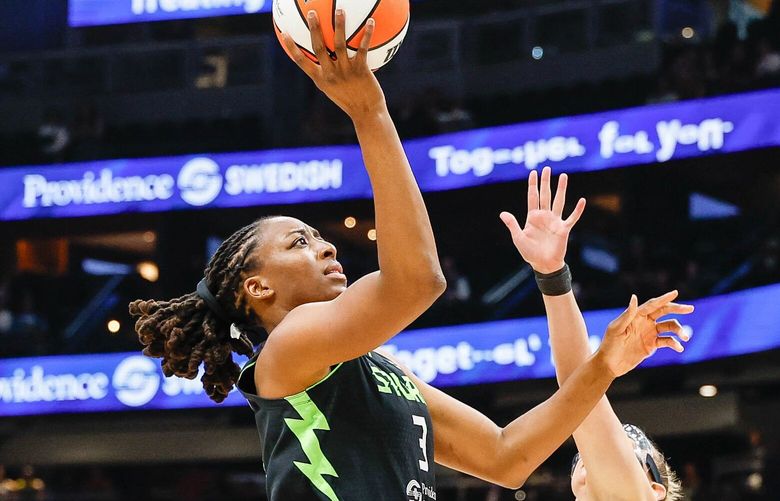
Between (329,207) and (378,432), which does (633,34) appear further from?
(378,432)

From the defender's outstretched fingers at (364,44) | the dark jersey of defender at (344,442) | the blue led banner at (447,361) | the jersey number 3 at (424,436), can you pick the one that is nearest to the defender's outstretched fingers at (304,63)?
the defender's outstretched fingers at (364,44)

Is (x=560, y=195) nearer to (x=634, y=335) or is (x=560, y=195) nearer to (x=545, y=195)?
(x=545, y=195)

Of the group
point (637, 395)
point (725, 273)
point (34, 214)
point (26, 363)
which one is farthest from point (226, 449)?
point (725, 273)

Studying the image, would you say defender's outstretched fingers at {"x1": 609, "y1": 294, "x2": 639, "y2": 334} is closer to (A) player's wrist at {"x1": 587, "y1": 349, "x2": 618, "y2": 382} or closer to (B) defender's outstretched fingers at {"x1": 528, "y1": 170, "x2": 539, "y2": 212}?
(A) player's wrist at {"x1": 587, "y1": 349, "x2": 618, "y2": 382}

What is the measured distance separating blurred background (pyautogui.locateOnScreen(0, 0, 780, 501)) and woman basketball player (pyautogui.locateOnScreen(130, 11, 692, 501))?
9.92 metres

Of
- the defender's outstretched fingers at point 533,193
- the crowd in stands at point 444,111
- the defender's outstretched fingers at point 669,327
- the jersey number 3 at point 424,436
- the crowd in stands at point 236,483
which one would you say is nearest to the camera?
the jersey number 3 at point 424,436

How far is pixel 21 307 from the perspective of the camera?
53.2ft

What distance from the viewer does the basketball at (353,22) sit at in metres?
2.49

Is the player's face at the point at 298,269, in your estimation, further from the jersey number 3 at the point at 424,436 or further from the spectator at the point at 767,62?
the spectator at the point at 767,62

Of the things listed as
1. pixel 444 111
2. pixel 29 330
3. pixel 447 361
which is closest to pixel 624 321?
pixel 447 361

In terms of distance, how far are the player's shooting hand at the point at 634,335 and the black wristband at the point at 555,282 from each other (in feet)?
0.98

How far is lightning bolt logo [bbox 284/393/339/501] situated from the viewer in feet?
8.60

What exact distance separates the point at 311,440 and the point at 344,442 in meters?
0.08

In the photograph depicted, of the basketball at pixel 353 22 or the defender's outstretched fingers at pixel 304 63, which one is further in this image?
the basketball at pixel 353 22
